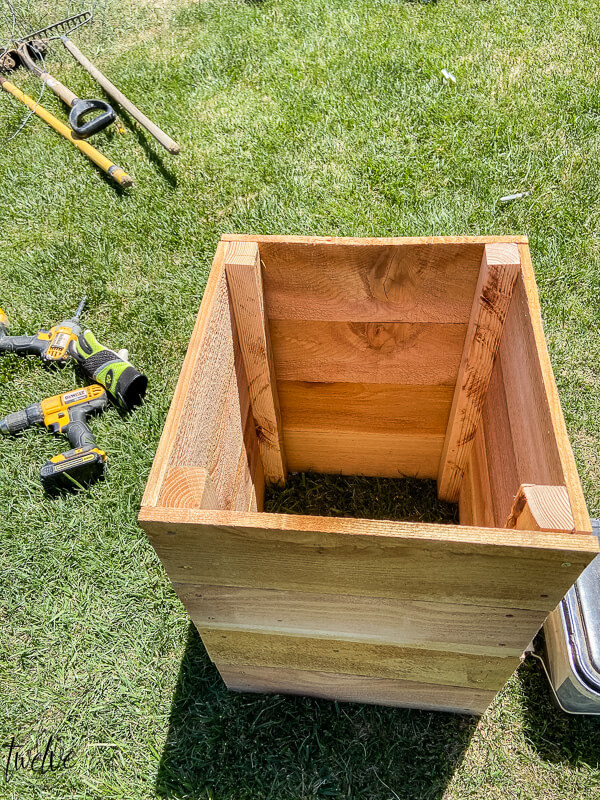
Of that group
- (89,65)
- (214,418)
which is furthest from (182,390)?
(89,65)

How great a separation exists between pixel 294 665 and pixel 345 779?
425 millimetres

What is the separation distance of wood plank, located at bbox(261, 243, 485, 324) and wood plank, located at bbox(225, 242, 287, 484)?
0.08m

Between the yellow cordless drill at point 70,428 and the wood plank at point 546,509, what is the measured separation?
5.86 feet

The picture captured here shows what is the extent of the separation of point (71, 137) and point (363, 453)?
10.6 ft

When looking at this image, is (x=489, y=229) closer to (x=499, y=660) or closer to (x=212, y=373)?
(x=212, y=373)

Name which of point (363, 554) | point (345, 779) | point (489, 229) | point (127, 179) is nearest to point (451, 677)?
point (345, 779)

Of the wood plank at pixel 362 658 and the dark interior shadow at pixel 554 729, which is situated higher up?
the wood plank at pixel 362 658

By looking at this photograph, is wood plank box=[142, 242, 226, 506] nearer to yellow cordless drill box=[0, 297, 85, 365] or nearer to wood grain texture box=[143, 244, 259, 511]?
wood grain texture box=[143, 244, 259, 511]

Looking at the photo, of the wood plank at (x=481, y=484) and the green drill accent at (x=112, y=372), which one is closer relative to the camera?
the wood plank at (x=481, y=484)

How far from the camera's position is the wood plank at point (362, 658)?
1550 millimetres

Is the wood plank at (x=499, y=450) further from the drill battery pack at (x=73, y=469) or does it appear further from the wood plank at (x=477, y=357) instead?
the drill battery pack at (x=73, y=469)

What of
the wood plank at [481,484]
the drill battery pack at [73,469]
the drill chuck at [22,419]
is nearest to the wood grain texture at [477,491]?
the wood plank at [481,484]

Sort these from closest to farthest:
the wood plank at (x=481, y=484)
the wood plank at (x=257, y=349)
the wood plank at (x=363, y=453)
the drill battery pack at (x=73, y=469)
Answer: the wood plank at (x=257, y=349), the wood plank at (x=481, y=484), the wood plank at (x=363, y=453), the drill battery pack at (x=73, y=469)

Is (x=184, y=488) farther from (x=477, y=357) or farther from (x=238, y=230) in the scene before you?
(x=238, y=230)
